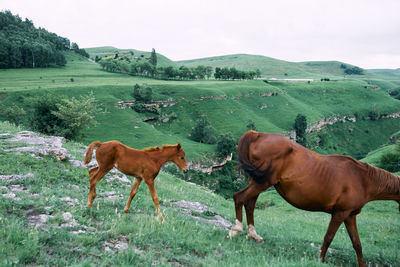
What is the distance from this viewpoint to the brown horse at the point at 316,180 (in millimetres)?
7297

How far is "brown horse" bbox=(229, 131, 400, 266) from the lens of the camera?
287 inches

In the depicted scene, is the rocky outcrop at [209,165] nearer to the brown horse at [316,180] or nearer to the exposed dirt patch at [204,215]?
the exposed dirt patch at [204,215]

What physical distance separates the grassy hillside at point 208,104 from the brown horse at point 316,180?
203ft

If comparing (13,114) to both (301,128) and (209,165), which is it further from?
(301,128)

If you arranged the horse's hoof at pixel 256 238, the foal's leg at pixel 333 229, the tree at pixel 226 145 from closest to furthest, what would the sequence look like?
the foal's leg at pixel 333 229
the horse's hoof at pixel 256 238
the tree at pixel 226 145

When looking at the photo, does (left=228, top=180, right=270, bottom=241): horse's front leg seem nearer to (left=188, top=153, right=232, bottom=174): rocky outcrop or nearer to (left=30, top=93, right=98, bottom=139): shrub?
(left=30, top=93, right=98, bottom=139): shrub

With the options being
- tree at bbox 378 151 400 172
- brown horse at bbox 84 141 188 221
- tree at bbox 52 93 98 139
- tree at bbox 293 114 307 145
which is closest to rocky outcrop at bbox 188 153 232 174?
tree at bbox 52 93 98 139

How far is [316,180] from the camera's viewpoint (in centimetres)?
734

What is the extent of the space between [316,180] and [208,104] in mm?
98317

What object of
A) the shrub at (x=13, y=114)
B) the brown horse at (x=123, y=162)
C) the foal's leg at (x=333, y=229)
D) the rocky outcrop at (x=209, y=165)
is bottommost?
the rocky outcrop at (x=209, y=165)

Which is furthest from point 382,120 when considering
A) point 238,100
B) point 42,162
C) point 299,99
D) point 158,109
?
point 42,162

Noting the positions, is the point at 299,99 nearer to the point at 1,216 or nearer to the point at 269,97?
the point at 269,97

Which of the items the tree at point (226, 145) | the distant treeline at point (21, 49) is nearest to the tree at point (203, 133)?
the tree at point (226, 145)

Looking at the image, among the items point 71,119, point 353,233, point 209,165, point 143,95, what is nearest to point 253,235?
point 353,233
